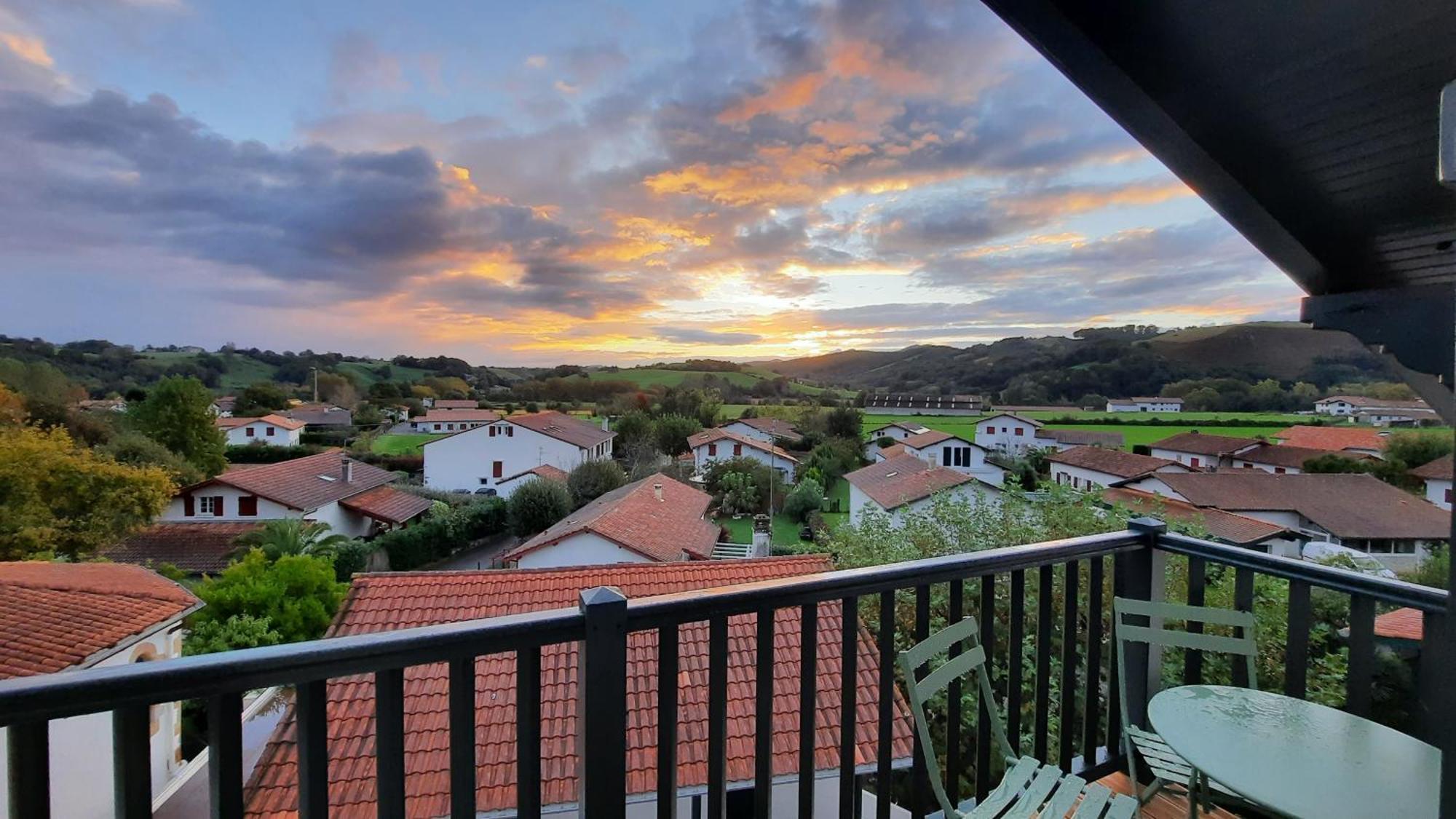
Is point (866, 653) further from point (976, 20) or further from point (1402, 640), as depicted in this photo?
point (976, 20)

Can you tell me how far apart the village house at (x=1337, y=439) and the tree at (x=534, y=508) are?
15.8m

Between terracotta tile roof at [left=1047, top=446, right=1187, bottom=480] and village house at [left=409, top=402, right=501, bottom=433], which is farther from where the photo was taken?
village house at [left=409, top=402, right=501, bottom=433]

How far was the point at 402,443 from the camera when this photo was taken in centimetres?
1998

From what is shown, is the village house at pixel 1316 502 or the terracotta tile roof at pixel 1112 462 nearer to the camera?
the village house at pixel 1316 502

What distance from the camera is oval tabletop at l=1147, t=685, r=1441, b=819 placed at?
118 centimetres

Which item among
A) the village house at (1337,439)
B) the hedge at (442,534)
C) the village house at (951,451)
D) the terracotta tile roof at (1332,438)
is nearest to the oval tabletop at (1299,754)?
the village house at (1337,439)

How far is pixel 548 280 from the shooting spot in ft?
52.9

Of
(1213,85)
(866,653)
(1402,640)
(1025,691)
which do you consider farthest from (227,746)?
(1025,691)

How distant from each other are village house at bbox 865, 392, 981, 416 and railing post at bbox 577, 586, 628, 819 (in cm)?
1431

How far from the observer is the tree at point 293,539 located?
13.0 metres

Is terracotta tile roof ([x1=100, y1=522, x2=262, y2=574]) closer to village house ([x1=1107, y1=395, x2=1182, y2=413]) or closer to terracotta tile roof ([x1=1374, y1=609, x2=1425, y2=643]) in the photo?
terracotta tile roof ([x1=1374, y1=609, x2=1425, y2=643])

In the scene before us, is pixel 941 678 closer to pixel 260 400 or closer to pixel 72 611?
pixel 72 611

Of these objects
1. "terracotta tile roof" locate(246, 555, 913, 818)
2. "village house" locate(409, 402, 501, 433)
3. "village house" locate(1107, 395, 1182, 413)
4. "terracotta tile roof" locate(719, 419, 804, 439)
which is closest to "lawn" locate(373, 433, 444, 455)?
"village house" locate(409, 402, 501, 433)

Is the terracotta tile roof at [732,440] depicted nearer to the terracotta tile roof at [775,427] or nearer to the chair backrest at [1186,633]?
the terracotta tile roof at [775,427]
